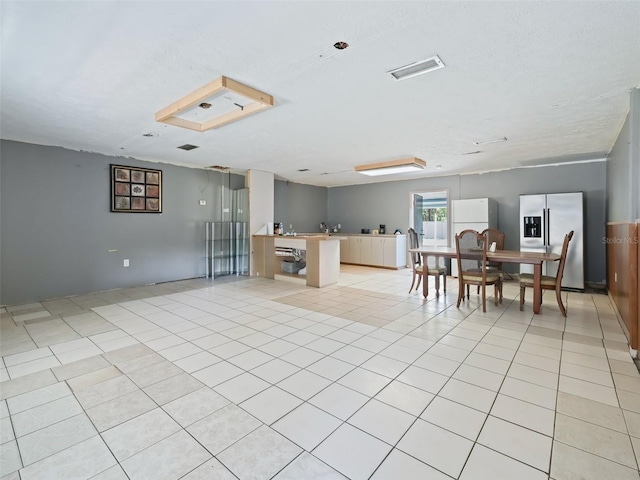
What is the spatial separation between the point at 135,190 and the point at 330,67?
16.3 ft

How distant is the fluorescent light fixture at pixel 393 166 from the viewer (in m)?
5.96

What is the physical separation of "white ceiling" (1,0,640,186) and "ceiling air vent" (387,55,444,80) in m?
0.09

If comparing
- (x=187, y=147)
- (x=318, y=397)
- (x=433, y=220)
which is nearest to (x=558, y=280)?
(x=318, y=397)

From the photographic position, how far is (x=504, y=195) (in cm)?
680

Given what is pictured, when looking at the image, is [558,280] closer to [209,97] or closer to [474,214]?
[474,214]

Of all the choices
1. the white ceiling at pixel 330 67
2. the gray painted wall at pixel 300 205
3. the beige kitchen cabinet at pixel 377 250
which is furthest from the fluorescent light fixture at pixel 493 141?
the gray painted wall at pixel 300 205

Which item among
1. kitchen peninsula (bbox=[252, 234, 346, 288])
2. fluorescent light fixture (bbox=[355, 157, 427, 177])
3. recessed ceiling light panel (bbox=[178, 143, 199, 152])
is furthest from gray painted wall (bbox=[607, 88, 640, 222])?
recessed ceiling light panel (bbox=[178, 143, 199, 152])

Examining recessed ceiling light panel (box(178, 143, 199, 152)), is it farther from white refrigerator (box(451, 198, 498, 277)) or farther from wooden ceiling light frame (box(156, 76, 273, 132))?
white refrigerator (box(451, 198, 498, 277))

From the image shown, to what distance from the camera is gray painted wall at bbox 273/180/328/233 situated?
871 cm

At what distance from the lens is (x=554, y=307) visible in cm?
443

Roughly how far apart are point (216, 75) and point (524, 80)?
2.66m

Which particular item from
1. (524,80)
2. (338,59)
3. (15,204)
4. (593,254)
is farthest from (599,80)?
(15,204)

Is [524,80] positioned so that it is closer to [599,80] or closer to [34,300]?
[599,80]

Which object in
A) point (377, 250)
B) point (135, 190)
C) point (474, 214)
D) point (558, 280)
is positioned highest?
point (135, 190)
